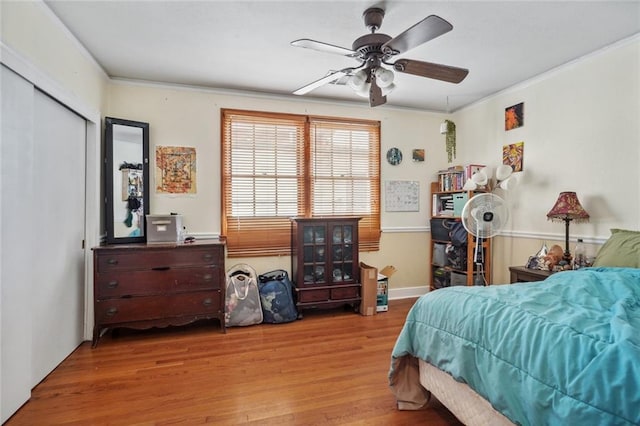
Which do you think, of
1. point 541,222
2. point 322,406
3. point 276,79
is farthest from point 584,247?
point 276,79

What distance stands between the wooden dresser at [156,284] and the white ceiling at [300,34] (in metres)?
1.67

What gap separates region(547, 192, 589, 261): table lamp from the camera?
2648 millimetres

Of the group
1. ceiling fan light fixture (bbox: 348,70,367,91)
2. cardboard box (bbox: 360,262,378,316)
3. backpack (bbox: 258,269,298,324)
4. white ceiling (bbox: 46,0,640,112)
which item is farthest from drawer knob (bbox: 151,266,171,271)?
ceiling fan light fixture (bbox: 348,70,367,91)

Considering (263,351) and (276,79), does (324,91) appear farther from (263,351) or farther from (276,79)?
(263,351)

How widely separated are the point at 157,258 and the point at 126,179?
89 centimetres

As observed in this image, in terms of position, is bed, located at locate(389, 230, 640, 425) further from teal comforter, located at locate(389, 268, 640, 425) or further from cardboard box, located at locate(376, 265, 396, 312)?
cardboard box, located at locate(376, 265, 396, 312)

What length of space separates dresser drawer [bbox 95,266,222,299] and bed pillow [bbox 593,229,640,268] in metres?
3.09

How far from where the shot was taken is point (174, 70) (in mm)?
3053

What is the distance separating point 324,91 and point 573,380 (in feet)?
10.9

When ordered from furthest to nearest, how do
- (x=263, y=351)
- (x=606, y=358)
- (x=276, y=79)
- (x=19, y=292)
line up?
(x=276, y=79) → (x=263, y=351) → (x=19, y=292) → (x=606, y=358)

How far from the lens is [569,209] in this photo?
105 inches

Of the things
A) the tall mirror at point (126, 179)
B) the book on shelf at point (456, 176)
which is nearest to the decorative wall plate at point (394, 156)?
the book on shelf at point (456, 176)

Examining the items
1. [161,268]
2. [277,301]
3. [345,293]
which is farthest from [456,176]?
[161,268]

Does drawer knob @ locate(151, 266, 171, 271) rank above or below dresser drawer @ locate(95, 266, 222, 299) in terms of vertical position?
above
